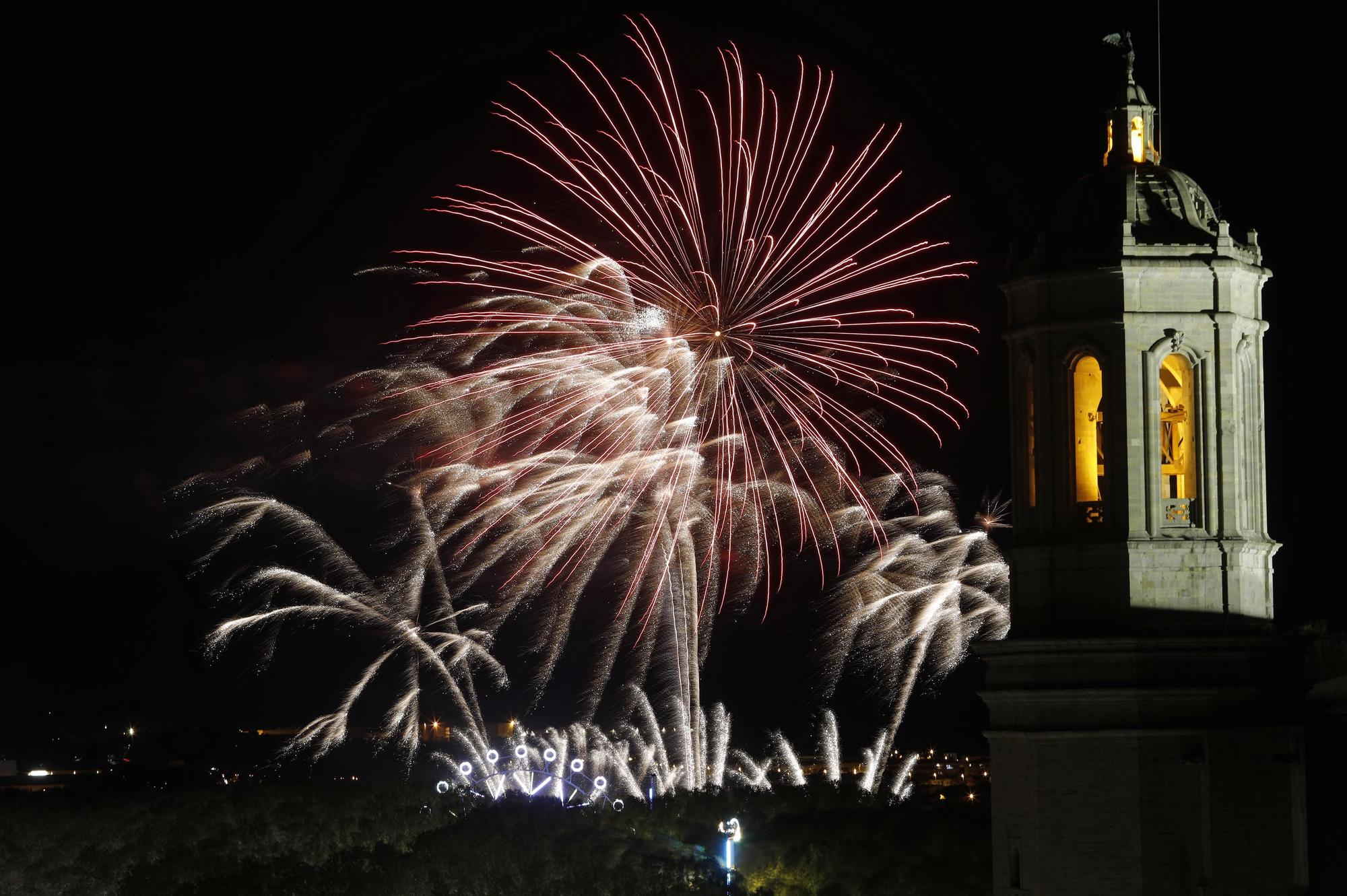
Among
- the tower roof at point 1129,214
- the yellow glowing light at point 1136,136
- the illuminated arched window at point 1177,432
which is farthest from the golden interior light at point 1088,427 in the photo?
the yellow glowing light at point 1136,136

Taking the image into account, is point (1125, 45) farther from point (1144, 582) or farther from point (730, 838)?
point (730, 838)

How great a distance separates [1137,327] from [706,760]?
3948cm

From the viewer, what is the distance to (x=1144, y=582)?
1198 inches

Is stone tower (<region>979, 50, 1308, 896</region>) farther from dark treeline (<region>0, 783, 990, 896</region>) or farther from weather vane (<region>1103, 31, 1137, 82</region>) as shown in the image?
dark treeline (<region>0, 783, 990, 896</region>)

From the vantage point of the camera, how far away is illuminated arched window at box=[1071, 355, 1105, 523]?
103 ft

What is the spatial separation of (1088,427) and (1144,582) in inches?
98.8

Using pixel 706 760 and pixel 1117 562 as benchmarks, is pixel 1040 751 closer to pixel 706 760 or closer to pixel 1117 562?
pixel 1117 562

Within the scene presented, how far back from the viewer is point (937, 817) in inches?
2051

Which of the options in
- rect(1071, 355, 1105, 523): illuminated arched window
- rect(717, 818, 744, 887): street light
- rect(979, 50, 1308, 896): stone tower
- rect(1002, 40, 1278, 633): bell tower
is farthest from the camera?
rect(717, 818, 744, 887): street light

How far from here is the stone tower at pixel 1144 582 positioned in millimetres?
30000

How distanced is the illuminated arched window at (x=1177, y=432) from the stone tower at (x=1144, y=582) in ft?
0.11

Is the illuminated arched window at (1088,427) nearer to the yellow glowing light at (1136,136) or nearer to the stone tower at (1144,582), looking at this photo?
the stone tower at (1144,582)

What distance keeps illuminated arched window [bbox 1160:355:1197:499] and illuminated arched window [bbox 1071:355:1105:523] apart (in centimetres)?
89

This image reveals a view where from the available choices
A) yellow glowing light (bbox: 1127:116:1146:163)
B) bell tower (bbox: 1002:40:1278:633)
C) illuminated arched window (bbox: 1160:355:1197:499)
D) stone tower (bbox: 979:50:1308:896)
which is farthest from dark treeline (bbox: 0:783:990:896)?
yellow glowing light (bbox: 1127:116:1146:163)
